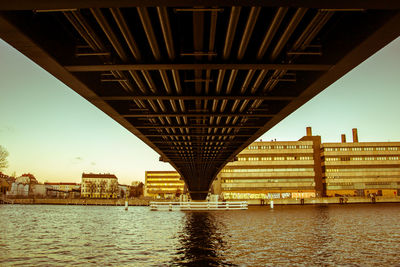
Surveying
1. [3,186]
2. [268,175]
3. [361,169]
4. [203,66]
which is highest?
[361,169]

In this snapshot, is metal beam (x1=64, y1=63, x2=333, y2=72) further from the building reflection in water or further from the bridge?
the building reflection in water

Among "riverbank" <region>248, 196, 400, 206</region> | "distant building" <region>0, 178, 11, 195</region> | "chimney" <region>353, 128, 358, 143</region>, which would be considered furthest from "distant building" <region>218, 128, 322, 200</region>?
"distant building" <region>0, 178, 11, 195</region>

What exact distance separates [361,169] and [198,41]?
122357mm

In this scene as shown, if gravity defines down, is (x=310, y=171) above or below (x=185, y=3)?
above

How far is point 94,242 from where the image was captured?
74.5 ft

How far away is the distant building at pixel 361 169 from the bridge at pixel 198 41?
364 ft

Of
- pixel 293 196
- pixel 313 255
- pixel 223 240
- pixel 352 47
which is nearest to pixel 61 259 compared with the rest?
pixel 223 240

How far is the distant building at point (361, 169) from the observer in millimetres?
116375

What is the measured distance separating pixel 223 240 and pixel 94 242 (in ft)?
28.3

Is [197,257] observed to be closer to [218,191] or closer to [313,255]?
[313,255]

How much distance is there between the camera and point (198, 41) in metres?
9.82

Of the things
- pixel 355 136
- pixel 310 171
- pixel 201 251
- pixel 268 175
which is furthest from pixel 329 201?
pixel 201 251

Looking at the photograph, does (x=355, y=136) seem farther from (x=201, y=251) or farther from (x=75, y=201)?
(x=201, y=251)

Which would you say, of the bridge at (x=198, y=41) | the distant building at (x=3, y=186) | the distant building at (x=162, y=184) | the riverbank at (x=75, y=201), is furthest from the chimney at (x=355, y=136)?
the distant building at (x=3, y=186)
